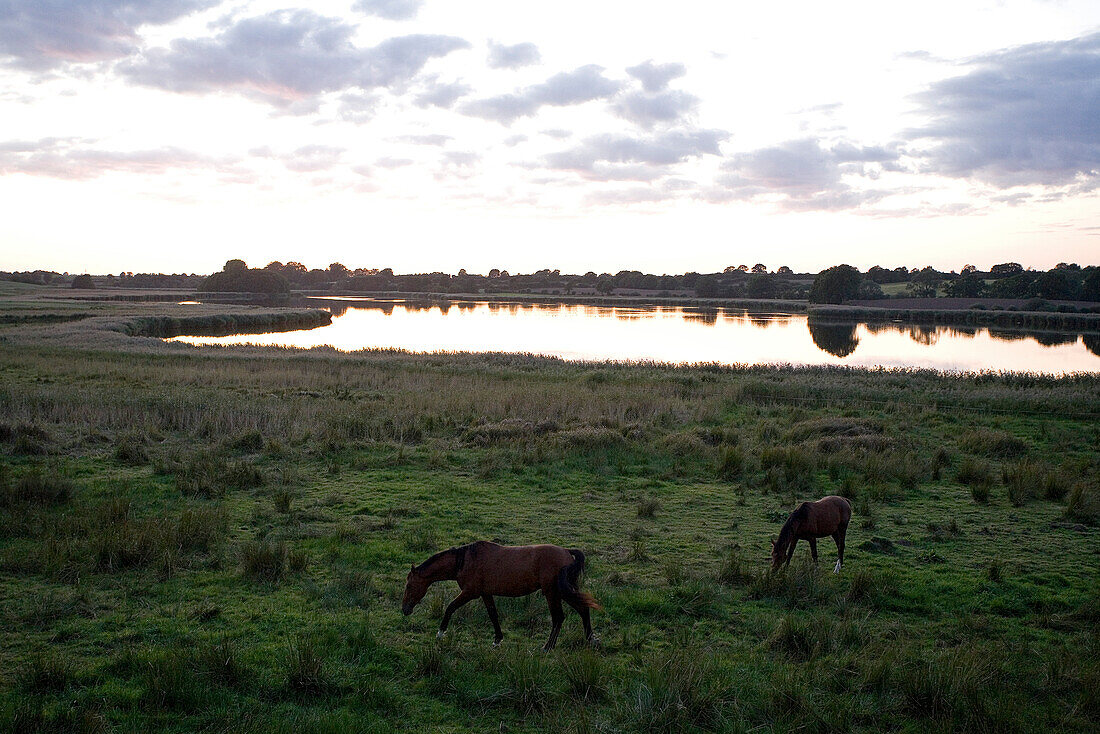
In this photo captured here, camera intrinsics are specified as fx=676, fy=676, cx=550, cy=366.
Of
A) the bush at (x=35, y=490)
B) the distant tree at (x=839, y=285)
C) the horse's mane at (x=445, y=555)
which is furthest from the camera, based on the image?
the distant tree at (x=839, y=285)

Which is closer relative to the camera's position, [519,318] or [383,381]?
[383,381]

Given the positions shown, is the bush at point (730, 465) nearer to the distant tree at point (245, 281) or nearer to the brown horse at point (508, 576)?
the brown horse at point (508, 576)

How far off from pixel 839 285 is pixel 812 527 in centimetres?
11633

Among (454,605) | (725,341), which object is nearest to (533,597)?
Result: (454,605)

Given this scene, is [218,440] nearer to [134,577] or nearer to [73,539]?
[73,539]

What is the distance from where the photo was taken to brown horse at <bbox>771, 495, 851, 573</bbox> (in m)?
7.10

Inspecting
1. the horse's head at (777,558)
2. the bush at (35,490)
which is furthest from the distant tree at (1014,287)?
the bush at (35,490)

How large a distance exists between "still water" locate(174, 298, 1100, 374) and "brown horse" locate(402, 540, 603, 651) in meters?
30.1

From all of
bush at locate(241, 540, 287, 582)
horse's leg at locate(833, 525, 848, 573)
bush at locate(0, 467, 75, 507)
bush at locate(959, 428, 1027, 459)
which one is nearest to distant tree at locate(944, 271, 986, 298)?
bush at locate(959, 428, 1027, 459)

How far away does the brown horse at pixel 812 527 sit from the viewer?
710 cm

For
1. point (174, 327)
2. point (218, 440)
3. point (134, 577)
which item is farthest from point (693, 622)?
point (174, 327)

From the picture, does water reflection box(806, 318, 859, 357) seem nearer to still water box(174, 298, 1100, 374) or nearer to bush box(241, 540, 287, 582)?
still water box(174, 298, 1100, 374)

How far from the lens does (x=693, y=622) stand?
617 cm

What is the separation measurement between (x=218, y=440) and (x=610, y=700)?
11479 mm
